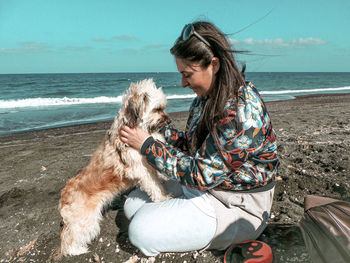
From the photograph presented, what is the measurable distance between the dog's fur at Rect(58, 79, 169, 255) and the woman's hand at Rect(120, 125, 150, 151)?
0.33ft

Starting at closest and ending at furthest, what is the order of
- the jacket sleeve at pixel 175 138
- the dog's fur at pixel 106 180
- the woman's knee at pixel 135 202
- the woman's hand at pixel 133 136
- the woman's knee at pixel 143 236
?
the woman's knee at pixel 143 236 → the woman's hand at pixel 133 136 → the dog's fur at pixel 106 180 → the woman's knee at pixel 135 202 → the jacket sleeve at pixel 175 138

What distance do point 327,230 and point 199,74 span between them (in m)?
1.55

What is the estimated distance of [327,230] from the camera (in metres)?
1.68

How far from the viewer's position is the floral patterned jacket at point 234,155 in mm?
2174

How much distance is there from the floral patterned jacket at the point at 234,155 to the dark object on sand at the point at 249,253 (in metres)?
0.52

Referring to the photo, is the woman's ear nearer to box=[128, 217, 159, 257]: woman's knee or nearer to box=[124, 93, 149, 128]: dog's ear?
box=[124, 93, 149, 128]: dog's ear

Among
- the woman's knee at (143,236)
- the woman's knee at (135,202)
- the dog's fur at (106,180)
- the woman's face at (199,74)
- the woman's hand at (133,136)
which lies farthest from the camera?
the woman's knee at (135,202)

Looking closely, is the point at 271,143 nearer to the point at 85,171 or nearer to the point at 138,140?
the point at 138,140

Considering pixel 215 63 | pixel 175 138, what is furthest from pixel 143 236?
pixel 215 63

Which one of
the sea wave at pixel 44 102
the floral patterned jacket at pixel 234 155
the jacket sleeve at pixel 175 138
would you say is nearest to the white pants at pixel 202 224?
the floral patterned jacket at pixel 234 155

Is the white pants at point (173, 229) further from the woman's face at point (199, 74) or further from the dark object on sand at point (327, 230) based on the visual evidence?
the woman's face at point (199, 74)

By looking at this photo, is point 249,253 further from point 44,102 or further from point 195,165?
point 44,102

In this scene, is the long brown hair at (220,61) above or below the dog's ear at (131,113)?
above

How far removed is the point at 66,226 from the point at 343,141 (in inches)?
216
